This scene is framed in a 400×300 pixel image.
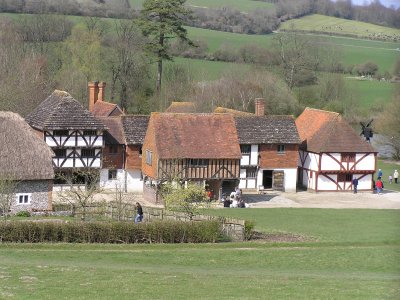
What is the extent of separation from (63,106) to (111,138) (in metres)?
3.54

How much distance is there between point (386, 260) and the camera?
1159 inches

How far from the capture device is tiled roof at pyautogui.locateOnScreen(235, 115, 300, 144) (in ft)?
171

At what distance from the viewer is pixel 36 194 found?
139 ft

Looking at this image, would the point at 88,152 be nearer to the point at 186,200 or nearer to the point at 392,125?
the point at 186,200

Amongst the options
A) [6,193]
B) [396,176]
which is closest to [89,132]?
[6,193]

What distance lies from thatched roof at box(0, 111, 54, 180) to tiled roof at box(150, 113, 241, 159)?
7.63m

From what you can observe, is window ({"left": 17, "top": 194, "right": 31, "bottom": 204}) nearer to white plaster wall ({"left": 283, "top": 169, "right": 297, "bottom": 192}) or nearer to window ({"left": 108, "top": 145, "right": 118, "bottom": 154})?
window ({"left": 108, "top": 145, "right": 118, "bottom": 154})

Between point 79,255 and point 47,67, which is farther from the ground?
point 47,67

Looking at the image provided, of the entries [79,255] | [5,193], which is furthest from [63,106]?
[79,255]

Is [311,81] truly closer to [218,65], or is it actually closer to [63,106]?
[218,65]

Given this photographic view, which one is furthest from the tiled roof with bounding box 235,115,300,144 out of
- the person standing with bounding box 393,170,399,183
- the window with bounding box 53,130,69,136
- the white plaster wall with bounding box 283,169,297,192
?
the window with bounding box 53,130,69,136

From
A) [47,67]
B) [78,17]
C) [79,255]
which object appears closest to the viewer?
[79,255]

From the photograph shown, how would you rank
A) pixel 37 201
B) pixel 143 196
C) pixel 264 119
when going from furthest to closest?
pixel 264 119
pixel 143 196
pixel 37 201

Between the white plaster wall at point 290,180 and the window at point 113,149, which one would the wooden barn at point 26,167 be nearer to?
the window at point 113,149
